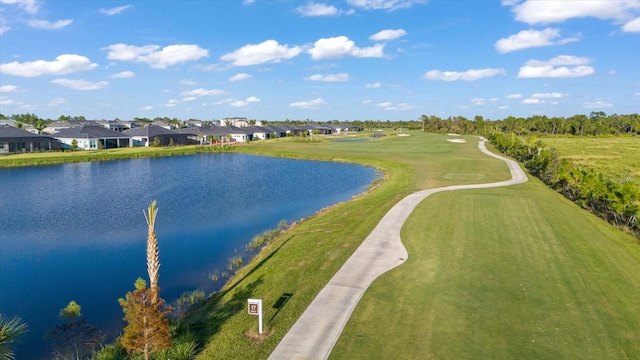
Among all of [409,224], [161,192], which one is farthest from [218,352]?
[161,192]

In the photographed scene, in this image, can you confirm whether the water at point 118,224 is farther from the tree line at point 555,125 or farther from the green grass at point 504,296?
the tree line at point 555,125

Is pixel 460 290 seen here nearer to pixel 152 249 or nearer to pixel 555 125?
pixel 152 249

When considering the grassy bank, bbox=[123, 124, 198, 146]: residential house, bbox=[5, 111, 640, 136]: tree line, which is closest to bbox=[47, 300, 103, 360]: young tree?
the grassy bank

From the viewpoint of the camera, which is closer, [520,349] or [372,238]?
[520,349]

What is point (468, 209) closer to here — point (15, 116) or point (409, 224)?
point (409, 224)

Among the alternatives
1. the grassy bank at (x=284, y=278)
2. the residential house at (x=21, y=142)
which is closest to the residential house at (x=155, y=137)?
the residential house at (x=21, y=142)

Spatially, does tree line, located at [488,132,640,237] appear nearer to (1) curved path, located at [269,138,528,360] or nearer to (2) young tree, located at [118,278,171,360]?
(1) curved path, located at [269,138,528,360]
